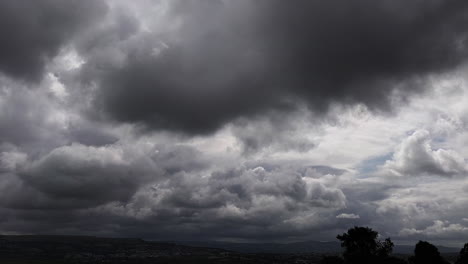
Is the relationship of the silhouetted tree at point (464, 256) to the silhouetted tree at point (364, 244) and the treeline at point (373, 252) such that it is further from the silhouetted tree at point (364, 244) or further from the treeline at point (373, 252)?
the silhouetted tree at point (364, 244)

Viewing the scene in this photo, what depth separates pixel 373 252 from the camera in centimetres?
15862

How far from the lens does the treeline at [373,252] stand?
474 feet

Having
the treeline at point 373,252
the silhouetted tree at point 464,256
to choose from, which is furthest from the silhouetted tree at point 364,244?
the silhouetted tree at point 464,256

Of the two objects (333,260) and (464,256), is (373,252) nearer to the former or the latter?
(333,260)

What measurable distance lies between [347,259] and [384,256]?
17784mm

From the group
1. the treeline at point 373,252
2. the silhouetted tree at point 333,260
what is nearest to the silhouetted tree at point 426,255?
the treeline at point 373,252

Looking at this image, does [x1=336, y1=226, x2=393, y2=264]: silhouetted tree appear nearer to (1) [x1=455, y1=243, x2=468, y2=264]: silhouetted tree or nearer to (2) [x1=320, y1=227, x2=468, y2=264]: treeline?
(2) [x1=320, y1=227, x2=468, y2=264]: treeline

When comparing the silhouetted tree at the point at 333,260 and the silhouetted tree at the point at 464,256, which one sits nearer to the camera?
the silhouetted tree at the point at 464,256

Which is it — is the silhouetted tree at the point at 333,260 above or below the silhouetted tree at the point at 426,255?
below

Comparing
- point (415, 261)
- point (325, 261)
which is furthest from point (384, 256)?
point (325, 261)

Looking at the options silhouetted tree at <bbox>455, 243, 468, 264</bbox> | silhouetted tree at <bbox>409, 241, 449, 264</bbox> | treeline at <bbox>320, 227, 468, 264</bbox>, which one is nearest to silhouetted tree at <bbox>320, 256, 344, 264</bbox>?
treeline at <bbox>320, 227, 468, 264</bbox>

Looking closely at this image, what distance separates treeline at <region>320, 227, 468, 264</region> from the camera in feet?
474

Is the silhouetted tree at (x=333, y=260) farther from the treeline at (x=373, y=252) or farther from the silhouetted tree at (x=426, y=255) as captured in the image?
the silhouetted tree at (x=426, y=255)

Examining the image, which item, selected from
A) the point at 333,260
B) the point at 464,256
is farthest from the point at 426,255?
the point at 333,260
